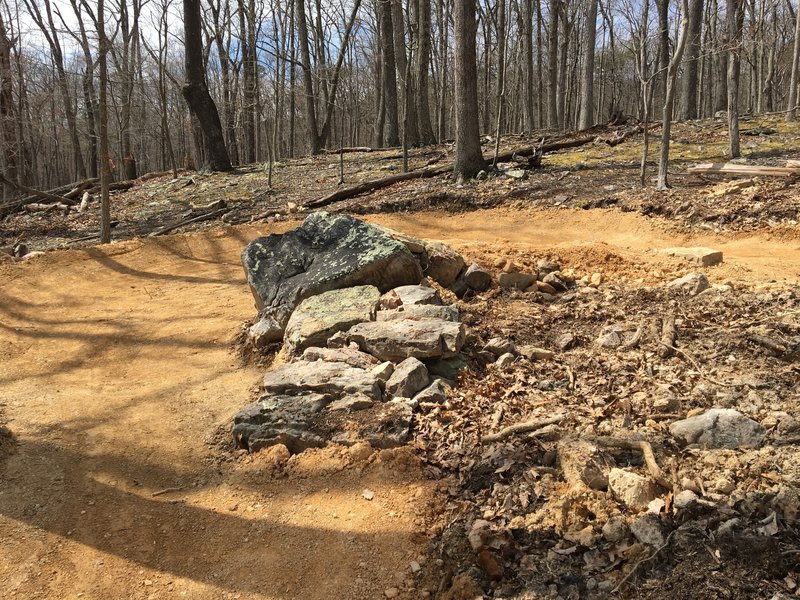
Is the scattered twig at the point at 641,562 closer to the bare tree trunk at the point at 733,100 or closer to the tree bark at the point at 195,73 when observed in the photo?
the bare tree trunk at the point at 733,100

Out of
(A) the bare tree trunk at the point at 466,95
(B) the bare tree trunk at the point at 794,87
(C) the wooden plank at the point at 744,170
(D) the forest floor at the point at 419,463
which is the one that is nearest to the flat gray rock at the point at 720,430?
(D) the forest floor at the point at 419,463

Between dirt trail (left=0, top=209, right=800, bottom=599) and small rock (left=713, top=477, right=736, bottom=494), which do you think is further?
dirt trail (left=0, top=209, right=800, bottom=599)

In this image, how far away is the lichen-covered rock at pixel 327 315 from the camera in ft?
16.7

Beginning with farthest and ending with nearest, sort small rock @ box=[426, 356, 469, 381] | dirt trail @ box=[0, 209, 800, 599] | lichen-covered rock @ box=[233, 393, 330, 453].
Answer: small rock @ box=[426, 356, 469, 381] → lichen-covered rock @ box=[233, 393, 330, 453] → dirt trail @ box=[0, 209, 800, 599]

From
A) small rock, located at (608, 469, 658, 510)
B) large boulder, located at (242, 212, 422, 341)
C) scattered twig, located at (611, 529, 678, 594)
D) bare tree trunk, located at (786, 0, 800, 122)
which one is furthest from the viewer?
bare tree trunk, located at (786, 0, 800, 122)

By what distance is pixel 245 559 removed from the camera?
3104 mm

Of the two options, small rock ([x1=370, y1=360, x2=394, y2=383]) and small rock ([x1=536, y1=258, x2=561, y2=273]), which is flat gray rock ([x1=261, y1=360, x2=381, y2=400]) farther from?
small rock ([x1=536, y1=258, x2=561, y2=273])

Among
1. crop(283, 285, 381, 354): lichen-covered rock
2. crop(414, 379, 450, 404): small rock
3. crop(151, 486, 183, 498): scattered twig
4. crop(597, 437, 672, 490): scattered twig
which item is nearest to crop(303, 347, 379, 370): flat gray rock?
crop(283, 285, 381, 354): lichen-covered rock

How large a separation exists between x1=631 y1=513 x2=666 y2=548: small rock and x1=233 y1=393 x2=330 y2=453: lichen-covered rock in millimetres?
2008

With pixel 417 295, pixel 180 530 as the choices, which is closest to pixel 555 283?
pixel 417 295

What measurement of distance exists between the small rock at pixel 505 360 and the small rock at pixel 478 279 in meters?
1.77

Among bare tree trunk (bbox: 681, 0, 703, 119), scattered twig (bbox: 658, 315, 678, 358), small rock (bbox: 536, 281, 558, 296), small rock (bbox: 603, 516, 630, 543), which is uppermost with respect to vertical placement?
bare tree trunk (bbox: 681, 0, 703, 119)

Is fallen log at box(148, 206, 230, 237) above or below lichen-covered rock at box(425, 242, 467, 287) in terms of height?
above

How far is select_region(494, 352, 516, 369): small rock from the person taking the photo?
4.52 metres
